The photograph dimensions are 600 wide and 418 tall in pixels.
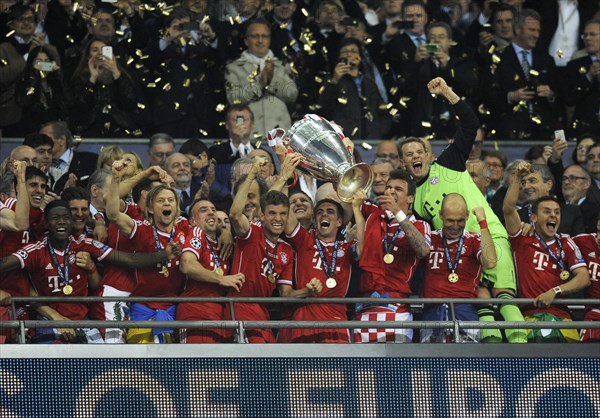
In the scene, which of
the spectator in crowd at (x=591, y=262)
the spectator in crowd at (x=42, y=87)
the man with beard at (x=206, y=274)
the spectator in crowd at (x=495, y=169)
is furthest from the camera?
the spectator in crowd at (x=42, y=87)

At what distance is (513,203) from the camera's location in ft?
38.4

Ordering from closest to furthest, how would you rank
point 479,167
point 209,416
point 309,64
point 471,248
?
point 209,416 → point 471,248 → point 479,167 → point 309,64

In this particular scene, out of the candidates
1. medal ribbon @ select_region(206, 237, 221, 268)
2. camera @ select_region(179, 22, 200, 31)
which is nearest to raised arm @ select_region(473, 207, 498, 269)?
medal ribbon @ select_region(206, 237, 221, 268)

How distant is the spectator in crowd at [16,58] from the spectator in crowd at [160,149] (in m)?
1.36

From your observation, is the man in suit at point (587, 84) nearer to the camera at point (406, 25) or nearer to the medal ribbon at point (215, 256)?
the camera at point (406, 25)

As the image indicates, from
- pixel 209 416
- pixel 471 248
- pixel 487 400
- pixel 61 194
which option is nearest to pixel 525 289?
pixel 471 248

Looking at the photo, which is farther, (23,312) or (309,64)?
(309,64)

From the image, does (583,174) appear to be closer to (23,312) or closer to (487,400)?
(487,400)

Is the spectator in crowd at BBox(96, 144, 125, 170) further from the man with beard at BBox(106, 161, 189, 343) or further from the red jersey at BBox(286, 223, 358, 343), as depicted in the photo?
the red jersey at BBox(286, 223, 358, 343)

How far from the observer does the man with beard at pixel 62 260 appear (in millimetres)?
11156

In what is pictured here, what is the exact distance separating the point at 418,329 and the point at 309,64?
4290 mm

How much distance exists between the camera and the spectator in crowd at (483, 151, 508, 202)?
13.5 m

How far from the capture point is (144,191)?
39.3 ft

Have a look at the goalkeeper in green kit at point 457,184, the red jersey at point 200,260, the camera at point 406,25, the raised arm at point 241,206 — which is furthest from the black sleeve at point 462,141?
the camera at point 406,25
